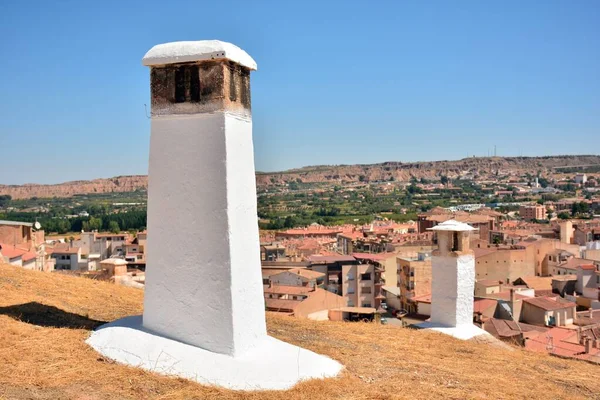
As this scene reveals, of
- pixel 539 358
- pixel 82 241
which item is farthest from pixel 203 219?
pixel 82 241

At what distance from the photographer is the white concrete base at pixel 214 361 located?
5.11m

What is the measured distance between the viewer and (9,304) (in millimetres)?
6785

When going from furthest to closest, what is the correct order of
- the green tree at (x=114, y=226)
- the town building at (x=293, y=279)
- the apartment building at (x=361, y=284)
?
the green tree at (x=114, y=226) → the apartment building at (x=361, y=284) → the town building at (x=293, y=279)

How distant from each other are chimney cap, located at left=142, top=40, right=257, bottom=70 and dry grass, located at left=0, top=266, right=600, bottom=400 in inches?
104

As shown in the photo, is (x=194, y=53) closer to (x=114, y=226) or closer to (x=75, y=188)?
(x=114, y=226)

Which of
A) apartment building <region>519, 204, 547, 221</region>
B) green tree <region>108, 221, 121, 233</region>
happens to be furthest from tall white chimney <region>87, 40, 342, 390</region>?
apartment building <region>519, 204, 547, 221</region>

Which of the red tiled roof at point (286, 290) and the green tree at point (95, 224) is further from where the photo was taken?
the green tree at point (95, 224)

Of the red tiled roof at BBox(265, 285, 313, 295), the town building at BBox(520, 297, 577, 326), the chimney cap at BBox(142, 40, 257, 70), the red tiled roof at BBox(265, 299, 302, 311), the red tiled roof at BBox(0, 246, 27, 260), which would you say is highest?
the chimney cap at BBox(142, 40, 257, 70)

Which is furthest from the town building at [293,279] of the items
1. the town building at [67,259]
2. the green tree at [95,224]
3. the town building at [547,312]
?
the green tree at [95,224]

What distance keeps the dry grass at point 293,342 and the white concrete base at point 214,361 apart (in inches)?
5.8

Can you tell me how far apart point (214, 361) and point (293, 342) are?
195cm

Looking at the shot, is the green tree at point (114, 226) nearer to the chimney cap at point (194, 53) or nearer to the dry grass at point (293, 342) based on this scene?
the dry grass at point (293, 342)

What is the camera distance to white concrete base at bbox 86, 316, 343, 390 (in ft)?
16.8

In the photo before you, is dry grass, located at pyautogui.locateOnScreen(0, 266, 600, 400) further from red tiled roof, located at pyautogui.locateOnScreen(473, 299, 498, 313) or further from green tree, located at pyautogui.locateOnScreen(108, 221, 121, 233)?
green tree, located at pyautogui.locateOnScreen(108, 221, 121, 233)
